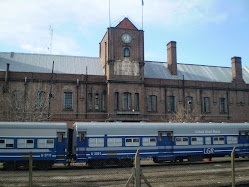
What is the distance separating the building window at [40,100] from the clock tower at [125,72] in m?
8.35

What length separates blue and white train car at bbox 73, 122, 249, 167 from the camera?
849 inches

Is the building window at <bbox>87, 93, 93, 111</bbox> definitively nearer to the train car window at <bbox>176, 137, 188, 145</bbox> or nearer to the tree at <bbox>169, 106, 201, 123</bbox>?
the tree at <bbox>169, 106, 201, 123</bbox>

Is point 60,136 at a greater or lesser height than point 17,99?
lesser

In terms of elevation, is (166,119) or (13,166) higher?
(166,119)

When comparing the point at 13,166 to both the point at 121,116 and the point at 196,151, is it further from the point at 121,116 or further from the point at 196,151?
the point at 121,116

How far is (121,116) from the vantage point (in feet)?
119

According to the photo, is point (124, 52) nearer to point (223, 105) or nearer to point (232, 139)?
point (232, 139)

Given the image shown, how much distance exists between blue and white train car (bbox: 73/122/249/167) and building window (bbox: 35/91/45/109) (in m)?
13.3

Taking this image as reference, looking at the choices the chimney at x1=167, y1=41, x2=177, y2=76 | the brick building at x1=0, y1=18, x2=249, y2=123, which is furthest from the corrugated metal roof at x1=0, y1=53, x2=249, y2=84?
the chimney at x1=167, y1=41, x2=177, y2=76

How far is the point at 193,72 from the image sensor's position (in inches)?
1843

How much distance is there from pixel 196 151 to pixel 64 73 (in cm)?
2052

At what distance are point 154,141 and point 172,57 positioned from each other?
77.6 ft

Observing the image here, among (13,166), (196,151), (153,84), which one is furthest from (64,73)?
(196,151)

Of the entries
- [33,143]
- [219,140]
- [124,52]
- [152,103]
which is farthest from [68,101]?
[219,140]
